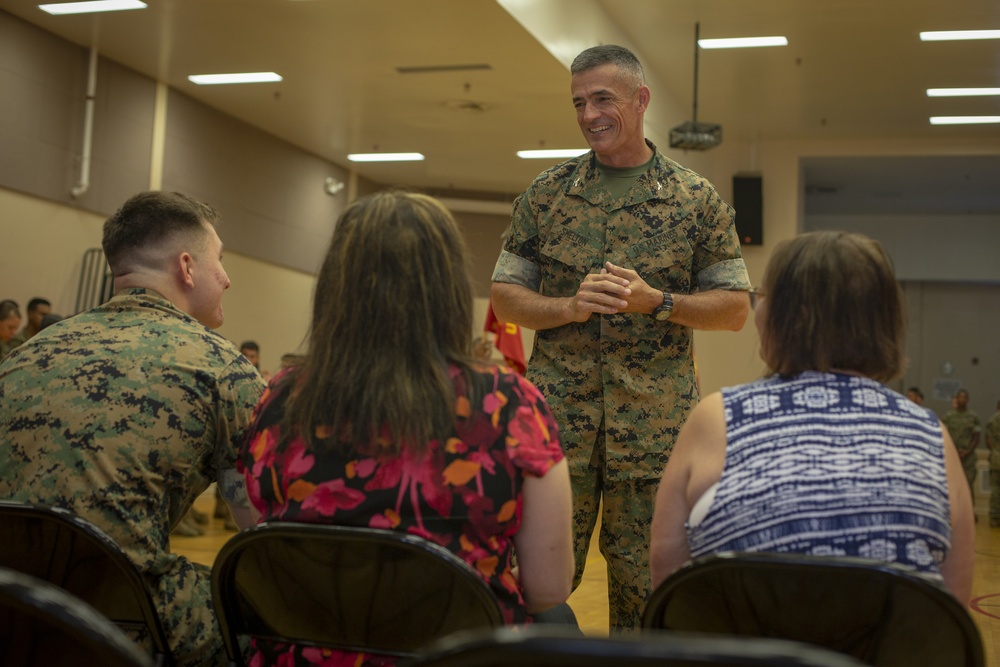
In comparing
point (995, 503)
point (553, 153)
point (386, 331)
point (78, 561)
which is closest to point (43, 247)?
point (553, 153)

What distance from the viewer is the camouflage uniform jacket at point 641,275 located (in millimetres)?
2604

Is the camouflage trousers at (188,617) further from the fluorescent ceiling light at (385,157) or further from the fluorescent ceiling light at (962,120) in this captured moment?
the fluorescent ceiling light at (962,120)

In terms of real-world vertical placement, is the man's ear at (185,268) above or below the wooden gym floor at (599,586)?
above

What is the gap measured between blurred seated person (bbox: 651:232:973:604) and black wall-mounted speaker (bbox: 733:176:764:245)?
11.2 meters

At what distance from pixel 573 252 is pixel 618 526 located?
2.25 ft

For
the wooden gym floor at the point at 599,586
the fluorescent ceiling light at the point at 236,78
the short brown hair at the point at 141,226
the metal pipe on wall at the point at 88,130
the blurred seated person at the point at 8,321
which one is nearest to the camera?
the short brown hair at the point at 141,226

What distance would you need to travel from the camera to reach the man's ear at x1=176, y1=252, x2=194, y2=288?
7.14 feet

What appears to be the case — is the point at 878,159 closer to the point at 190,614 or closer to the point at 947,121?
the point at 947,121

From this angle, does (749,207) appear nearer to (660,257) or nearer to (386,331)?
(660,257)

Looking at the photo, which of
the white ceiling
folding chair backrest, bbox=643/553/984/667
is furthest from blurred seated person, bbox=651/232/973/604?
the white ceiling

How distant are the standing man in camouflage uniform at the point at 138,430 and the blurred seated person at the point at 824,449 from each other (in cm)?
82

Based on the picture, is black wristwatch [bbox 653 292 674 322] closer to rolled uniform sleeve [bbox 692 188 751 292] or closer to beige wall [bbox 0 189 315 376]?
rolled uniform sleeve [bbox 692 188 751 292]

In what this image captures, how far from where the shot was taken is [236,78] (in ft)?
33.2

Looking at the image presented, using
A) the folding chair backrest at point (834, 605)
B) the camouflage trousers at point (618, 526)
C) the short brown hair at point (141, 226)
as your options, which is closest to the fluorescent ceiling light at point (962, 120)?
the camouflage trousers at point (618, 526)
